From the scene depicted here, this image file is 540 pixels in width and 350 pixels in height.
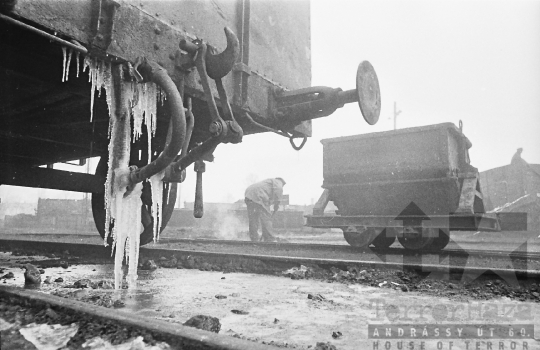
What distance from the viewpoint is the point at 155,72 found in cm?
233

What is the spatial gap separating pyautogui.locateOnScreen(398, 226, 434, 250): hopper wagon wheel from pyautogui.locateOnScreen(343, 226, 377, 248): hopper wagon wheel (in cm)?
54

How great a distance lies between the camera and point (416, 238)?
19.9 ft

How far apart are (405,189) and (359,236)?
114 cm

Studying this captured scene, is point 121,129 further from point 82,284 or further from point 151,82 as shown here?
point 82,284

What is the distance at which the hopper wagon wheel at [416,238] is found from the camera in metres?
5.85

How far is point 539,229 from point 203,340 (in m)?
15.0

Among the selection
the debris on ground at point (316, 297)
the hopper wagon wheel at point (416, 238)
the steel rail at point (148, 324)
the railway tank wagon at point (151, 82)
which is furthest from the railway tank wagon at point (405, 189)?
the steel rail at point (148, 324)

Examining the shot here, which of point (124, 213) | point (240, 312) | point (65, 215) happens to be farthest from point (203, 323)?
point (65, 215)

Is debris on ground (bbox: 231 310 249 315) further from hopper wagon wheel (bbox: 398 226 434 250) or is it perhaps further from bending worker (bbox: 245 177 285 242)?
bending worker (bbox: 245 177 285 242)

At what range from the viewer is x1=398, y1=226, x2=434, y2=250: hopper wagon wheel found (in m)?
5.85

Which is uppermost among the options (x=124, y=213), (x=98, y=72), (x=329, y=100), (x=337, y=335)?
(x=329, y=100)

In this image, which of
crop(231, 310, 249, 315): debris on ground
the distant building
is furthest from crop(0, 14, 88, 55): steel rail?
the distant building

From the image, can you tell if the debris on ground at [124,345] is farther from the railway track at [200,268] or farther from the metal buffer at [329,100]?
the metal buffer at [329,100]

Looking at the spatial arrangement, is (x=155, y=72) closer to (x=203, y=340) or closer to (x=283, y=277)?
(x=203, y=340)
